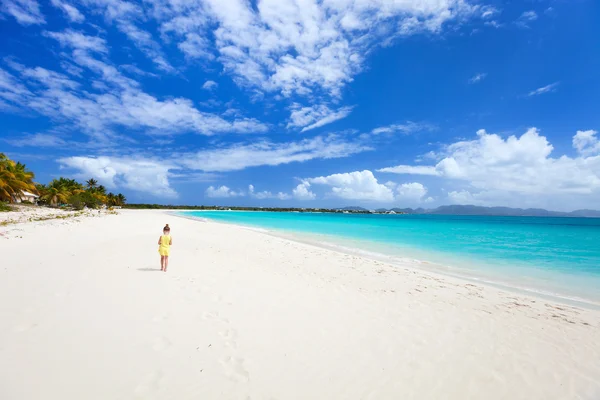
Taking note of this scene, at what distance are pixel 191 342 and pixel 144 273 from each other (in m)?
5.49

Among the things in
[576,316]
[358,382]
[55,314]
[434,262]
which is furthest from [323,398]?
[434,262]

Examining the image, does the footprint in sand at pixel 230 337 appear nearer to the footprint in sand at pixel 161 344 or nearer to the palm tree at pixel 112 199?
the footprint in sand at pixel 161 344

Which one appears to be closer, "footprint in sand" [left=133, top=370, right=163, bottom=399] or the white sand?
"footprint in sand" [left=133, top=370, right=163, bottom=399]

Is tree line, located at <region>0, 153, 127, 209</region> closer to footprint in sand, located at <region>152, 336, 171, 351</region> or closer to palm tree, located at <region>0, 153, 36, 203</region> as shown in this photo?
palm tree, located at <region>0, 153, 36, 203</region>

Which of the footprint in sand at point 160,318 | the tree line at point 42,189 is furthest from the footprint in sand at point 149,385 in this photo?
the tree line at point 42,189

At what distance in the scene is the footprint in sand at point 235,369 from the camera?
4.02 m

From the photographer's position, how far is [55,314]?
18.5 feet

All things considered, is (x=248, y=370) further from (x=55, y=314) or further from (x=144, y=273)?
(x=144, y=273)

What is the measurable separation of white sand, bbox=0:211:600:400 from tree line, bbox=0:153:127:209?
4700 centimetres

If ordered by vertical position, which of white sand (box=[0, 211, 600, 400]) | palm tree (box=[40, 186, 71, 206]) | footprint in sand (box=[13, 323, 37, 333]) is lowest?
white sand (box=[0, 211, 600, 400])

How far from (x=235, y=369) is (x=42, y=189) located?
85.3 metres

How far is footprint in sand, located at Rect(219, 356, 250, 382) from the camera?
4.02m

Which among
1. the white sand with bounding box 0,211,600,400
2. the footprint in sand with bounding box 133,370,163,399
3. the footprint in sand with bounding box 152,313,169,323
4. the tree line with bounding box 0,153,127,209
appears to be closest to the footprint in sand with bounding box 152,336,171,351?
the white sand with bounding box 0,211,600,400

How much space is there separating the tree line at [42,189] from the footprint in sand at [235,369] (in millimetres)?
53340
